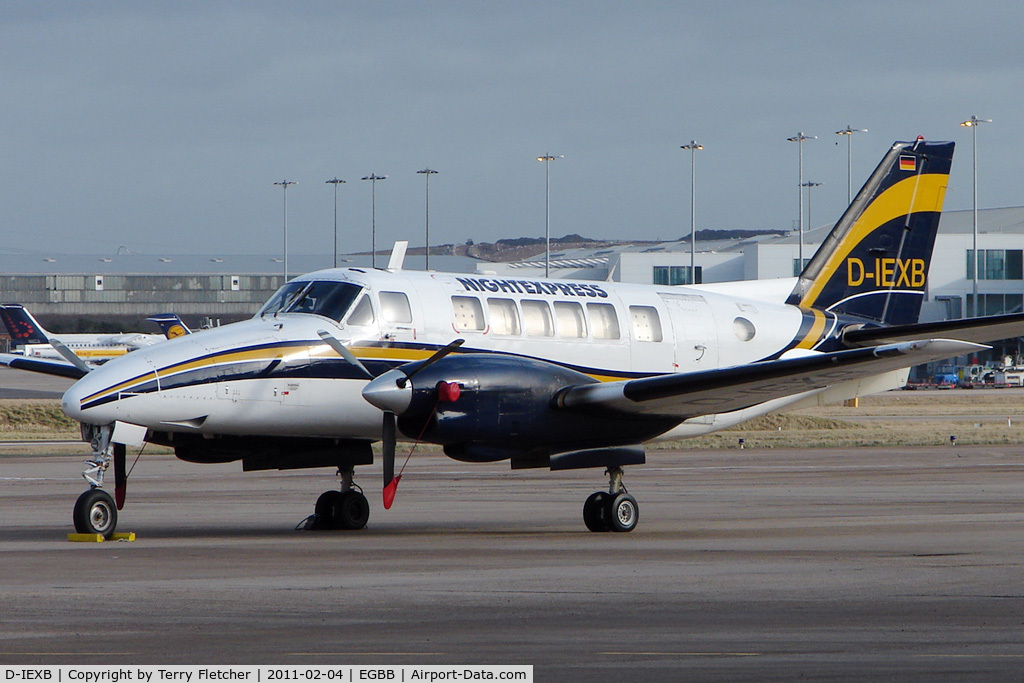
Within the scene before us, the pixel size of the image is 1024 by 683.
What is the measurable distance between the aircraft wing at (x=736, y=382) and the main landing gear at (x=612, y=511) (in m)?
1.13

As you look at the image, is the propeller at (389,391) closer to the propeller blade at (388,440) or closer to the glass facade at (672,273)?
the propeller blade at (388,440)

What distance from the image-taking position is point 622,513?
15.8 m

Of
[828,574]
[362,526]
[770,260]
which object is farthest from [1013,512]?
[770,260]

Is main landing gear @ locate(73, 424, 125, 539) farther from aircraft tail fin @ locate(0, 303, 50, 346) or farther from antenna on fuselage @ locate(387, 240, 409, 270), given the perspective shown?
aircraft tail fin @ locate(0, 303, 50, 346)

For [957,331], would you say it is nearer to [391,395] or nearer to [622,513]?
[622,513]

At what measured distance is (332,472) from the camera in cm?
2897

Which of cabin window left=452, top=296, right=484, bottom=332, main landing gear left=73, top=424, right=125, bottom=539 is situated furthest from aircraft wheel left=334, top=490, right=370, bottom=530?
main landing gear left=73, top=424, right=125, bottom=539

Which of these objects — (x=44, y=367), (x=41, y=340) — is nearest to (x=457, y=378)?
(x=44, y=367)

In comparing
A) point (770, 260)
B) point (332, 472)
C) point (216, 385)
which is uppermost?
point (770, 260)

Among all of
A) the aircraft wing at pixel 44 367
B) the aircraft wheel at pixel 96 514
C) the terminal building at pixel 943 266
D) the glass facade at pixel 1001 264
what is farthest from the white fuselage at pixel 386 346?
the glass facade at pixel 1001 264

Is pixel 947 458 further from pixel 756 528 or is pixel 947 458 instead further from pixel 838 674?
pixel 838 674

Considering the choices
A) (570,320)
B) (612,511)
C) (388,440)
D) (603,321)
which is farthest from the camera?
(603,321)

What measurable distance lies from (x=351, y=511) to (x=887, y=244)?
1008cm

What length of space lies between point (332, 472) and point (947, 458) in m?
15.3
